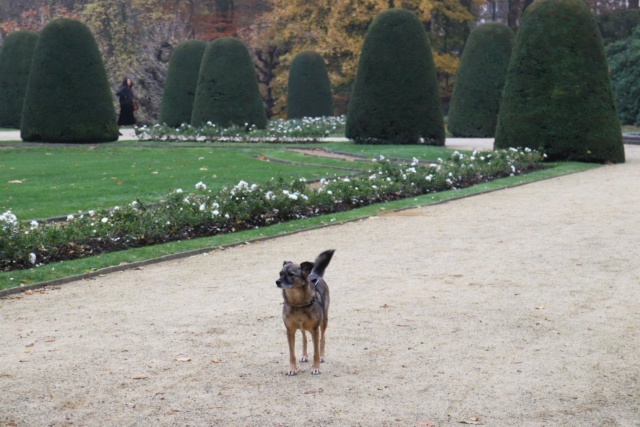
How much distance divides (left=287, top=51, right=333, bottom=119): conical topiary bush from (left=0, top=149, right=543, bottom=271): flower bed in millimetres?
19452

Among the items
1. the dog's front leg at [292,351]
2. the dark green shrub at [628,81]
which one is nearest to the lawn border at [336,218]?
the dog's front leg at [292,351]

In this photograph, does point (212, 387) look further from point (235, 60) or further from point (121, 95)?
point (121, 95)

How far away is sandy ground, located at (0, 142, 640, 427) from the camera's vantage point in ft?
17.3

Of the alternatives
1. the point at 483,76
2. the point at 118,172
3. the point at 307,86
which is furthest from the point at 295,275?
the point at 307,86

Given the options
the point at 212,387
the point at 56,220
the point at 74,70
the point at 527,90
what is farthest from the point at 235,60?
the point at 212,387

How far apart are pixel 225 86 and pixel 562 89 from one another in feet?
37.8

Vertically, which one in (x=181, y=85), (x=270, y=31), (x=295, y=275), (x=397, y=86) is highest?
(x=270, y=31)

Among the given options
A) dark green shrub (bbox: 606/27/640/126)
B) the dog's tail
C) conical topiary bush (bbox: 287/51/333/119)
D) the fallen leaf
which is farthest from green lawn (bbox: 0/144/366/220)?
dark green shrub (bbox: 606/27/640/126)

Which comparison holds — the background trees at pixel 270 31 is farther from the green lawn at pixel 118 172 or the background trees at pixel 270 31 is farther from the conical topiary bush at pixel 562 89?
the conical topiary bush at pixel 562 89

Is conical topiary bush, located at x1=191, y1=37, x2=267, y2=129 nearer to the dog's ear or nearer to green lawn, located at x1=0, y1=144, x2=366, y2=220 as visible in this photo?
green lawn, located at x1=0, y1=144, x2=366, y2=220

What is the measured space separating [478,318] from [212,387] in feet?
8.30

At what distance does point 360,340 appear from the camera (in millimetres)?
6730

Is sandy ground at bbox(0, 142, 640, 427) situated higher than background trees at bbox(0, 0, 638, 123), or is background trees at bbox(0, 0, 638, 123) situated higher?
background trees at bbox(0, 0, 638, 123)

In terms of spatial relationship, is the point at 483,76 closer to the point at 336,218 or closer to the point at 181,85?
the point at 181,85
